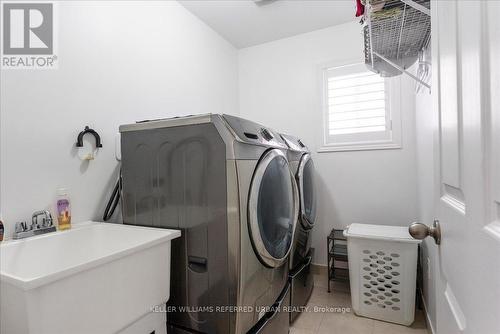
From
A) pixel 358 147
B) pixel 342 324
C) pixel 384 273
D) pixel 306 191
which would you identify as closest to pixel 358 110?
pixel 358 147

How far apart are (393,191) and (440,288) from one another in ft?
5.94

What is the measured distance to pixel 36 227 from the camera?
3.68 feet

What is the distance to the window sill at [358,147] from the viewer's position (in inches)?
90.6

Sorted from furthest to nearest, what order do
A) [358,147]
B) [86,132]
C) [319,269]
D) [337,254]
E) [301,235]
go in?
[319,269]
[358,147]
[337,254]
[301,235]
[86,132]

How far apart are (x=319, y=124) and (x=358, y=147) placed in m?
0.46

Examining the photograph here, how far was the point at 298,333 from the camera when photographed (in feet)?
5.38

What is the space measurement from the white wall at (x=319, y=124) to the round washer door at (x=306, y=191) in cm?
53

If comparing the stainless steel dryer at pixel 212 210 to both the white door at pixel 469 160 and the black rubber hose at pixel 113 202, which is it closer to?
the black rubber hose at pixel 113 202

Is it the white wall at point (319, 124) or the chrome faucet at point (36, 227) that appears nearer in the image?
the chrome faucet at point (36, 227)

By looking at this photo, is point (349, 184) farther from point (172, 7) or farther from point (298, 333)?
point (172, 7)

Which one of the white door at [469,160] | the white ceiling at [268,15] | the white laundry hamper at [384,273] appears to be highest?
the white ceiling at [268,15]

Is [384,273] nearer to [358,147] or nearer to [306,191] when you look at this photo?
[306,191]

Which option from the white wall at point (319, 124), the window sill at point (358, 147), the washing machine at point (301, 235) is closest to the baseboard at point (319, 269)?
the white wall at point (319, 124)

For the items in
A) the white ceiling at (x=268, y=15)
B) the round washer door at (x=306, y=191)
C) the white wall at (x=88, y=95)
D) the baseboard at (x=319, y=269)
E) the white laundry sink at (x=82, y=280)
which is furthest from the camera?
the baseboard at (x=319, y=269)
